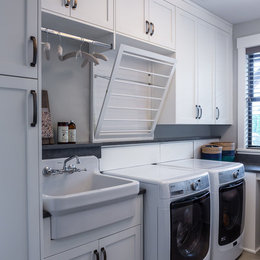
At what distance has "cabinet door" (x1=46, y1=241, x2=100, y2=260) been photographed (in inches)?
62.0

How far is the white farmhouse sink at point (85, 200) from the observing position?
4.99ft

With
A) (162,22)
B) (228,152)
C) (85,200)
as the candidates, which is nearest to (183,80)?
(162,22)

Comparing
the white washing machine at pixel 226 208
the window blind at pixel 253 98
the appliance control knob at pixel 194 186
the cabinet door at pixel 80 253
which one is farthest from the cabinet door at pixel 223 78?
the cabinet door at pixel 80 253

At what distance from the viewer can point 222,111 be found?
11.4 feet

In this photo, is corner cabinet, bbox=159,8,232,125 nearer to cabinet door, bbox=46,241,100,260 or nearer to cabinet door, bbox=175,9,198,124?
cabinet door, bbox=175,9,198,124

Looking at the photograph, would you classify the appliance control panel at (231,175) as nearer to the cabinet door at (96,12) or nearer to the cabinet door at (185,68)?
the cabinet door at (185,68)

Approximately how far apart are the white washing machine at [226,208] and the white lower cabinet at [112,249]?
0.79m

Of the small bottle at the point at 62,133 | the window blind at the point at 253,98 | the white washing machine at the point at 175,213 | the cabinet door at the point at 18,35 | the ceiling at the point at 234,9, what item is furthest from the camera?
the window blind at the point at 253,98

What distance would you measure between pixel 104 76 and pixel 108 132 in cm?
47

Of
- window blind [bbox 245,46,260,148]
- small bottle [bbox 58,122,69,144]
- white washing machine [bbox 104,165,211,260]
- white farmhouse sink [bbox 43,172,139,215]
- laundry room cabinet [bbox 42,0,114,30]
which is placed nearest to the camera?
white farmhouse sink [bbox 43,172,139,215]

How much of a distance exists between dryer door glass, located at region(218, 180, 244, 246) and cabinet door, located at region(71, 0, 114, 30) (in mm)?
1634

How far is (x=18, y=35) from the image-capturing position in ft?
4.22

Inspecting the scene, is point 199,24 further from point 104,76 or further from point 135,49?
point 104,76

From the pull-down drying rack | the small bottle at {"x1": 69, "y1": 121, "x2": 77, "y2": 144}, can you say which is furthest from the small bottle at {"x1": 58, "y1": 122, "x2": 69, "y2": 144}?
the pull-down drying rack
